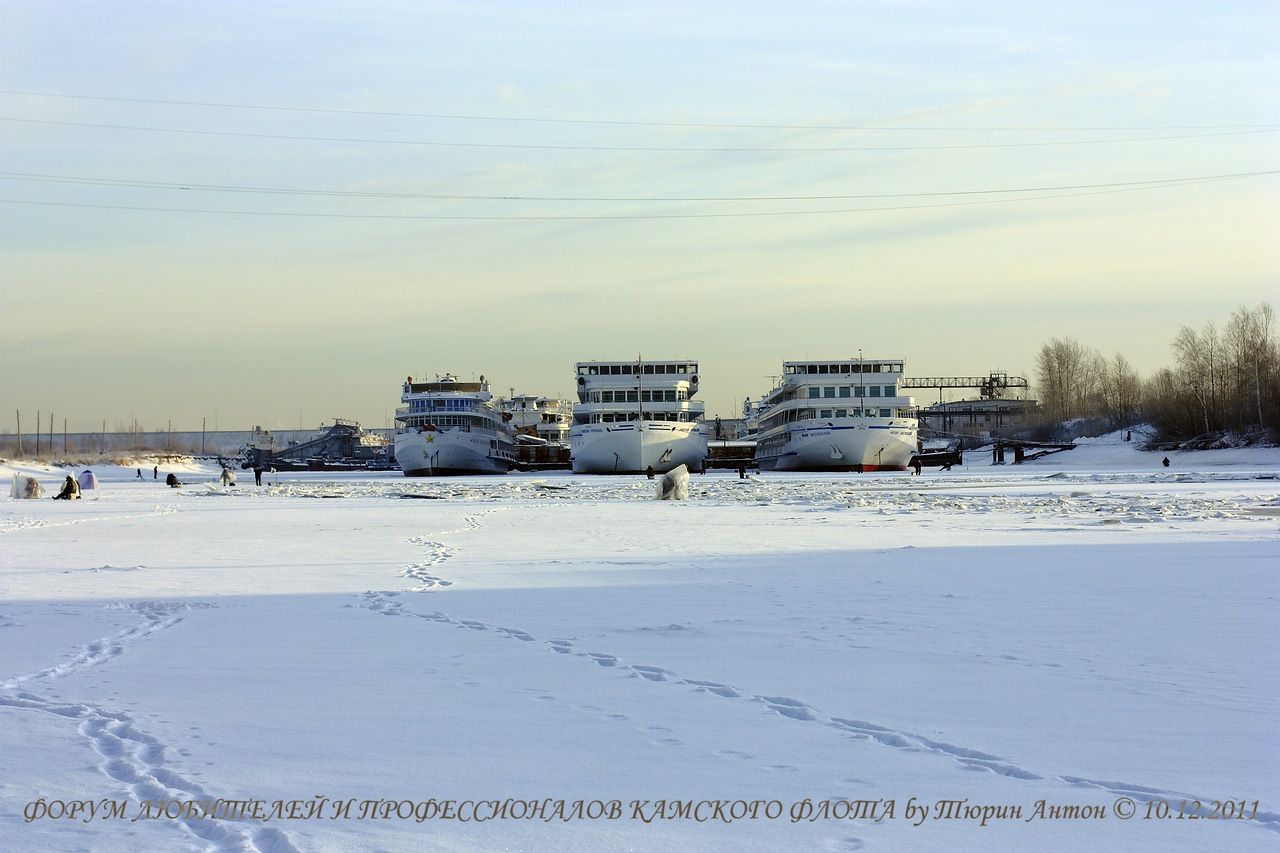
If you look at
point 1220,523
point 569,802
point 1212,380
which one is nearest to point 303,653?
point 569,802

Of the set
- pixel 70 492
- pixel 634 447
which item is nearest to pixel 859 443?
pixel 634 447

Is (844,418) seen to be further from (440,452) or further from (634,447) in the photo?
(440,452)

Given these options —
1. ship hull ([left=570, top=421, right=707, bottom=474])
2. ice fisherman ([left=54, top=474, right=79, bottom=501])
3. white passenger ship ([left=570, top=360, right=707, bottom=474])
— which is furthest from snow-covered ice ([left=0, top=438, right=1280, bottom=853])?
white passenger ship ([left=570, top=360, right=707, bottom=474])

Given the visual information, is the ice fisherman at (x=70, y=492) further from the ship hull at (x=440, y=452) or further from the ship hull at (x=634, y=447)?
the ship hull at (x=440, y=452)

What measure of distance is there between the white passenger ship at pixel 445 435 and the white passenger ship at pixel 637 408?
794 cm

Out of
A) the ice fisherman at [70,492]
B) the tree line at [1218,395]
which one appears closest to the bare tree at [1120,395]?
the tree line at [1218,395]

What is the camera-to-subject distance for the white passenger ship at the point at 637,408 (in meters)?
76.8

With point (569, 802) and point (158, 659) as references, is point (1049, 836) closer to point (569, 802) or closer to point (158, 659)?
point (569, 802)

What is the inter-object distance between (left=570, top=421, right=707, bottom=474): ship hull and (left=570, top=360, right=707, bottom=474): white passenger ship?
70mm

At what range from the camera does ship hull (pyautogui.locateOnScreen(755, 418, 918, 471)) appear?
76688 millimetres

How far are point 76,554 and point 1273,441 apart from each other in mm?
76834

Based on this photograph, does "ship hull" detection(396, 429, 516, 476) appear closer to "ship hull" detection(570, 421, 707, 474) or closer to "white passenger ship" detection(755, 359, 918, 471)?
"ship hull" detection(570, 421, 707, 474)

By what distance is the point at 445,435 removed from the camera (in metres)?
80.8

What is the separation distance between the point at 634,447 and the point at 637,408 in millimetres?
7359
